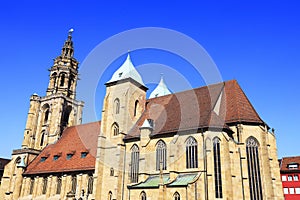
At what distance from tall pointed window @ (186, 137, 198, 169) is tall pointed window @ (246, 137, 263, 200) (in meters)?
5.37

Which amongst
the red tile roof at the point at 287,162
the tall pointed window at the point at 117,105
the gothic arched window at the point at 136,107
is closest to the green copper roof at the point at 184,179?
the gothic arched window at the point at 136,107

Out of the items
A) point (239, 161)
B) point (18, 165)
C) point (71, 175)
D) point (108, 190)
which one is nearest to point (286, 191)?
point (239, 161)

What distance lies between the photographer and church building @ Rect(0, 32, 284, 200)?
28078mm

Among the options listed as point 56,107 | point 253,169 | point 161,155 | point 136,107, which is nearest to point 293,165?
point 253,169

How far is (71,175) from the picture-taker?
3850 cm

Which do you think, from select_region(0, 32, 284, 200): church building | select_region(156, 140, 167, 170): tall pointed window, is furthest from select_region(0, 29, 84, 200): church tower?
select_region(156, 140, 167, 170): tall pointed window

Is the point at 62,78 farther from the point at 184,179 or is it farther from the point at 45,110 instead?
the point at 184,179

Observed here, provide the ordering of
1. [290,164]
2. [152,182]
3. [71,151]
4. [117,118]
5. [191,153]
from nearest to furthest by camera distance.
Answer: [191,153] < [152,182] < [117,118] < [71,151] < [290,164]

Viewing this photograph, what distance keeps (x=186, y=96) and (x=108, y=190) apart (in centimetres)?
1501

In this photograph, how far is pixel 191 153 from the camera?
29938 millimetres

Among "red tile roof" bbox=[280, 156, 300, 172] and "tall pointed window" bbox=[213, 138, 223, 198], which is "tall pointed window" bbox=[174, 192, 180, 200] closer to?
"tall pointed window" bbox=[213, 138, 223, 198]

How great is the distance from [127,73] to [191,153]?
50.7 feet

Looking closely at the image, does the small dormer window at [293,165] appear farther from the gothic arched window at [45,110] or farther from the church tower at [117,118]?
the gothic arched window at [45,110]

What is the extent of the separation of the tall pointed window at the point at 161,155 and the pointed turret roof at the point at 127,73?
11.2m
